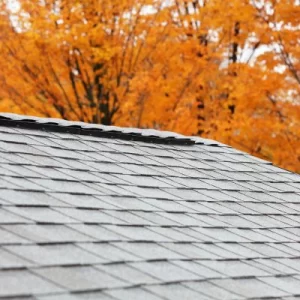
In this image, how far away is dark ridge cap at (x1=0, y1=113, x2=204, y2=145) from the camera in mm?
5867

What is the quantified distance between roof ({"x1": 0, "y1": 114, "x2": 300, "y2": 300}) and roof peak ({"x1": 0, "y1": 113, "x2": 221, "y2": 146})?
0.04ft

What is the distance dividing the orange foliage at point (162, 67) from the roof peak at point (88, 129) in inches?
233

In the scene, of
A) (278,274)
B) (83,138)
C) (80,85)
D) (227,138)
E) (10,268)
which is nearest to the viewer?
(10,268)

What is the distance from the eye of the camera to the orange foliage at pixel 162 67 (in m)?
13.6

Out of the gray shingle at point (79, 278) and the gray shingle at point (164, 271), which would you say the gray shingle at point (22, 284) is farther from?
the gray shingle at point (164, 271)

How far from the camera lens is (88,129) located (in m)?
6.45

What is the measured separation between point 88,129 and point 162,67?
27.2 ft

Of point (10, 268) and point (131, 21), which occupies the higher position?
point (131, 21)

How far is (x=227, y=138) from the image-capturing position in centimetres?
1400

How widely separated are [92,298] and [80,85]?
12.6 metres

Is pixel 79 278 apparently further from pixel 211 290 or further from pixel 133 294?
pixel 211 290

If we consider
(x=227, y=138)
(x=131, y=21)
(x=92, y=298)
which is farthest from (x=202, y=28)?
(x=92, y=298)

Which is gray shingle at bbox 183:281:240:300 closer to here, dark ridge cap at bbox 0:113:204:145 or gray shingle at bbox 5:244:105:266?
gray shingle at bbox 5:244:105:266

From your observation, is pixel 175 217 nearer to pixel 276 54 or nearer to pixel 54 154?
pixel 54 154
